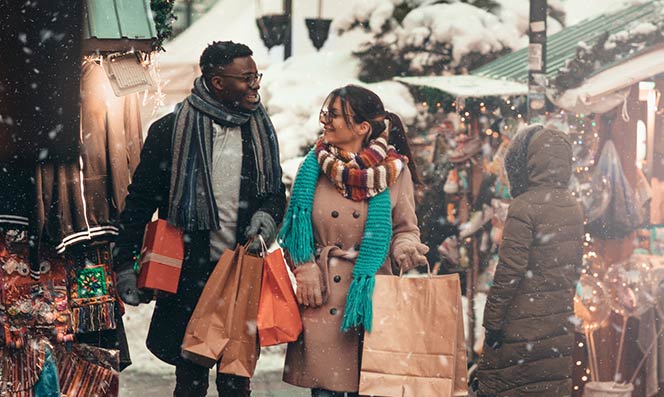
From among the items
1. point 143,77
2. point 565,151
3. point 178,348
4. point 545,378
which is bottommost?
point 545,378

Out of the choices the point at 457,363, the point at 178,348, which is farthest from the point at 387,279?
the point at 178,348

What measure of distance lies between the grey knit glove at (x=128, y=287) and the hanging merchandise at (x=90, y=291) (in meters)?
0.33

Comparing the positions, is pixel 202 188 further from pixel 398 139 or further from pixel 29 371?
pixel 29 371

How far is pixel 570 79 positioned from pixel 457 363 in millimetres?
3417

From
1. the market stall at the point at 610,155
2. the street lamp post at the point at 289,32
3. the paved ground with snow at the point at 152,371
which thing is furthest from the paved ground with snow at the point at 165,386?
the street lamp post at the point at 289,32

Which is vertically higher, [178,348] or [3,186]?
[3,186]

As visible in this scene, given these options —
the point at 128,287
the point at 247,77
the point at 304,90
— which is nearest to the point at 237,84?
the point at 247,77

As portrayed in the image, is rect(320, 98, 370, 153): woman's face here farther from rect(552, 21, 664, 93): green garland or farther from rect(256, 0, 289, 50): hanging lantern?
rect(552, 21, 664, 93): green garland

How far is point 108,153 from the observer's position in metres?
6.98

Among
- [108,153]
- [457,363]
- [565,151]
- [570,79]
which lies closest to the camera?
[457,363]

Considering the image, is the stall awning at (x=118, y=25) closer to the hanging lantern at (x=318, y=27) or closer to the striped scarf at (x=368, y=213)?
the striped scarf at (x=368, y=213)

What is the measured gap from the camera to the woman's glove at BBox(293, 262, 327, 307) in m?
6.43

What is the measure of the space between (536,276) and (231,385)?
2.39 metres

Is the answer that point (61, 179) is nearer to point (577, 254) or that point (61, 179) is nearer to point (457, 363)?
point (457, 363)
